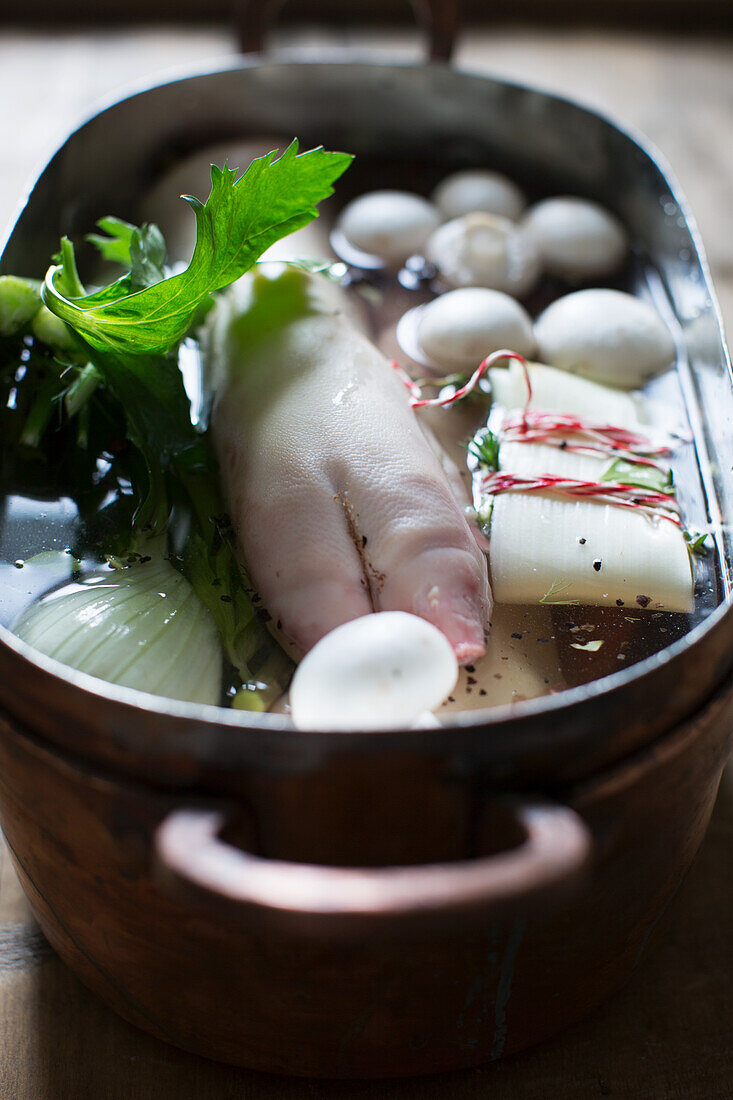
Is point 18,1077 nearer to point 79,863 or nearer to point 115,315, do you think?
point 79,863

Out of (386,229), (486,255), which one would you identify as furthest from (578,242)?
(386,229)

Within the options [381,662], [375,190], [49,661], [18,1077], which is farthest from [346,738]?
[375,190]

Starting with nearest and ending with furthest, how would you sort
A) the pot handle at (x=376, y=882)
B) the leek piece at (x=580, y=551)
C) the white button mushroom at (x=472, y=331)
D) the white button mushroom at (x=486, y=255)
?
the pot handle at (x=376, y=882) < the leek piece at (x=580, y=551) < the white button mushroom at (x=472, y=331) < the white button mushroom at (x=486, y=255)

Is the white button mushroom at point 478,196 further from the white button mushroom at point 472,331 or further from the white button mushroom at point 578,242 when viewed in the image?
the white button mushroom at point 472,331

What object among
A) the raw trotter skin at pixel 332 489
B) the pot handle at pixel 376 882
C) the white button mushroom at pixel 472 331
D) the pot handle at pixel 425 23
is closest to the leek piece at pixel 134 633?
the raw trotter skin at pixel 332 489

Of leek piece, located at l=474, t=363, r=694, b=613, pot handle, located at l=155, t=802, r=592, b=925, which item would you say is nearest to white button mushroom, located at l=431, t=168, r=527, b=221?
leek piece, located at l=474, t=363, r=694, b=613

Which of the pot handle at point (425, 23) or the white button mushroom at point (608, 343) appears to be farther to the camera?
the pot handle at point (425, 23)
